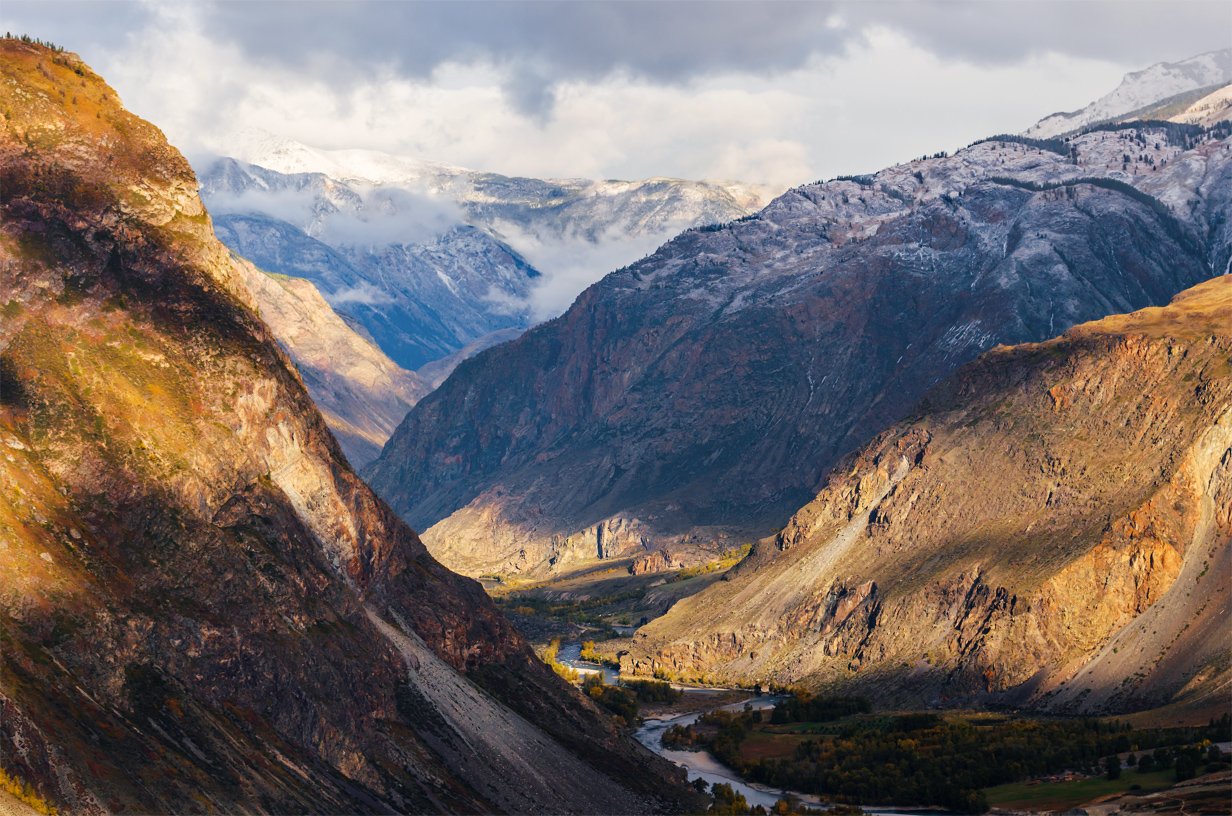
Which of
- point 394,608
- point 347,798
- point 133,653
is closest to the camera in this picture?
point 133,653

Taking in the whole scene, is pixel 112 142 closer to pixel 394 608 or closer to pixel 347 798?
pixel 394 608

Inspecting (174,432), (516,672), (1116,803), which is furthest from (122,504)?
(1116,803)

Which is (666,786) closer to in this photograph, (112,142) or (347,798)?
(347,798)

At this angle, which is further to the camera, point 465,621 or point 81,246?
point 465,621

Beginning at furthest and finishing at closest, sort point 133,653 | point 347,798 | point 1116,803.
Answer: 1. point 1116,803
2. point 347,798
3. point 133,653

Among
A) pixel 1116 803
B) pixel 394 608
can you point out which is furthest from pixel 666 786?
pixel 1116 803

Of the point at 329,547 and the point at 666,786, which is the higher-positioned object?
the point at 329,547

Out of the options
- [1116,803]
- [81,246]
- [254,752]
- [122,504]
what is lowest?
[1116,803]
